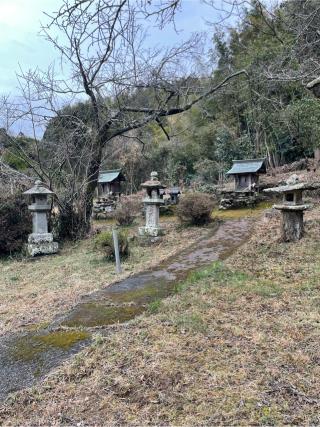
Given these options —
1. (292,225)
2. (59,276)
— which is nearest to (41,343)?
(59,276)

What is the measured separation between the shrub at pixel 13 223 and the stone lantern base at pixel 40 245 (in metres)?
0.44

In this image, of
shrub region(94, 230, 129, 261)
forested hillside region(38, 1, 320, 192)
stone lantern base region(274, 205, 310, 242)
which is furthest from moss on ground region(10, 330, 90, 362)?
forested hillside region(38, 1, 320, 192)

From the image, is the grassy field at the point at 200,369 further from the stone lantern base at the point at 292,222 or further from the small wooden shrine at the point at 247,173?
the small wooden shrine at the point at 247,173

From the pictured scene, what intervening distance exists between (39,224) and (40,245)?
50 centimetres

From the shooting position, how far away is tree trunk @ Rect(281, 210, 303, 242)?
6203 mm

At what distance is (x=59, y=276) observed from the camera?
20.8ft

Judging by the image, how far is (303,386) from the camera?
7.56 ft

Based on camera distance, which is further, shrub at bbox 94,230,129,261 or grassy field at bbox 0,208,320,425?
shrub at bbox 94,230,129,261

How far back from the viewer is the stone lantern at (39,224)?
8.37 meters

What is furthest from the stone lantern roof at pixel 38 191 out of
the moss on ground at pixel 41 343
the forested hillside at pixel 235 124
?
the moss on ground at pixel 41 343

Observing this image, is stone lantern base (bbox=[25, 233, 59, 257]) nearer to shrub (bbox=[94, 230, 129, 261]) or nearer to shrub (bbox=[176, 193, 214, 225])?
shrub (bbox=[94, 230, 129, 261])

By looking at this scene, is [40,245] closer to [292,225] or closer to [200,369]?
[292,225]

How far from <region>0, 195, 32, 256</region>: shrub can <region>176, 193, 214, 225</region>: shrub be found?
3959 mm

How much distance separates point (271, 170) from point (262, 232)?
8.31 metres
